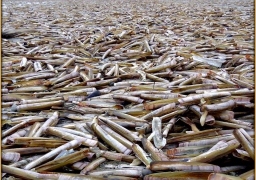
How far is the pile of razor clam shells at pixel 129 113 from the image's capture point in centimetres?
194

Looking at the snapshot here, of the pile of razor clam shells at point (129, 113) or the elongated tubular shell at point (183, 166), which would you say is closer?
the elongated tubular shell at point (183, 166)

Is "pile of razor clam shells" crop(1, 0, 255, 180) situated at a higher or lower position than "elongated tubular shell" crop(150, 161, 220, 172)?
lower

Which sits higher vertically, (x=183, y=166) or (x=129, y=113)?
(x=183, y=166)

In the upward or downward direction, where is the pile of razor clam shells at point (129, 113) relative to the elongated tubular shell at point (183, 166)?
downward

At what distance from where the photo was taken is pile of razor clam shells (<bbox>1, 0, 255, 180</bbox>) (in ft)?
6.37

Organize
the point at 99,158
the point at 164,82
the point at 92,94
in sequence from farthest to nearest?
the point at 164,82 → the point at 92,94 → the point at 99,158

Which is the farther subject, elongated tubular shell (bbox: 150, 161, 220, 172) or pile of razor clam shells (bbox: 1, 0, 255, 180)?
pile of razor clam shells (bbox: 1, 0, 255, 180)

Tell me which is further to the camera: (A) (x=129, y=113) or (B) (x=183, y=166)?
(A) (x=129, y=113)

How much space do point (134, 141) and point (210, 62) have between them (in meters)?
2.40

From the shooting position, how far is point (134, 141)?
2275 mm

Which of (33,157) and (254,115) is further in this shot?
(254,115)

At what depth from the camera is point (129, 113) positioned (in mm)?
2746

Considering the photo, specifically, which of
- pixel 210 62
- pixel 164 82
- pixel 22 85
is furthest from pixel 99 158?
pixel 210 62

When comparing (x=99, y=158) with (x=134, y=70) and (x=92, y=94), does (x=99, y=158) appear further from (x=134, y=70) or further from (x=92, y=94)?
(x=134, y=70)
